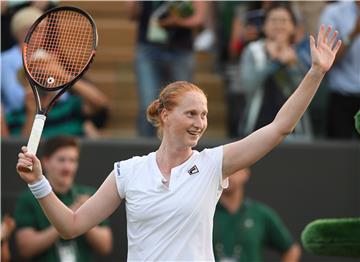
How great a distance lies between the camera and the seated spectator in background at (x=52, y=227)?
731 centimetres

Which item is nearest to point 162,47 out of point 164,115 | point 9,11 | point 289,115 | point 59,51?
point 9,11

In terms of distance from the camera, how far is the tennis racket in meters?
4.86

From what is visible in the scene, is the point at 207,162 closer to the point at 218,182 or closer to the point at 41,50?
the point at 218,182

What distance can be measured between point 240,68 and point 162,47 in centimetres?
68

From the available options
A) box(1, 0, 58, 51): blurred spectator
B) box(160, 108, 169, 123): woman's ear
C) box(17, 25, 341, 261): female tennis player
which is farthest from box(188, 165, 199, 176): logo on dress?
box(1, 0, 58, 51): blurred spectator

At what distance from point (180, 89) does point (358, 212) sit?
4.17m

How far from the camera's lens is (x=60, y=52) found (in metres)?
5.28

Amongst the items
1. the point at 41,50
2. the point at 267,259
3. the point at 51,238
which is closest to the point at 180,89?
the point at 41,50

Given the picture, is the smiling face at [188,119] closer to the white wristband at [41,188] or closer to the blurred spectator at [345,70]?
the white wristband at [41,188]

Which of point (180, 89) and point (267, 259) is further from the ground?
point (180, 89)

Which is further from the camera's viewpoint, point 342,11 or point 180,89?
point 342,11

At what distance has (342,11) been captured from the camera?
8586 millimetres

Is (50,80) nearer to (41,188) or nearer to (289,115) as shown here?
(41,188)

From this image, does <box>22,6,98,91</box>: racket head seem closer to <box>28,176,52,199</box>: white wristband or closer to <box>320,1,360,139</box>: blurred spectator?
<box>28,176,52,199</box>: white wristband
